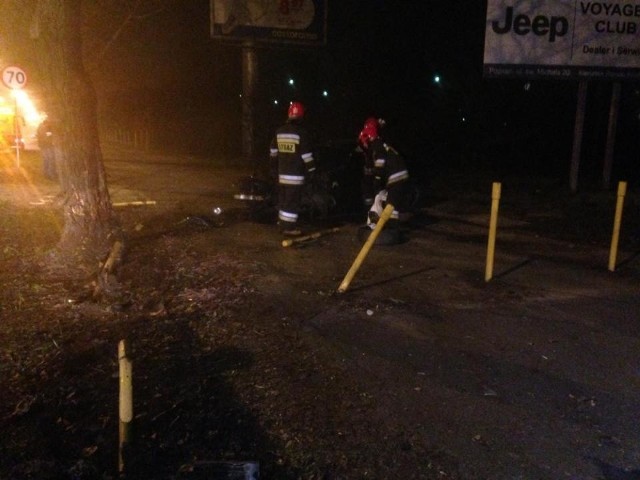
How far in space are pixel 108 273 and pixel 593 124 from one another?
26.1 m

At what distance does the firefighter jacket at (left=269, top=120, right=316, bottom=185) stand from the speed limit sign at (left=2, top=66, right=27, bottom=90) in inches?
415

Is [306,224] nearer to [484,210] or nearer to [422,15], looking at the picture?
[484,210]

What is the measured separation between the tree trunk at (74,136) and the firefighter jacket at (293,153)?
2594 mm

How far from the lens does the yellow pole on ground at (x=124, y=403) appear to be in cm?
394

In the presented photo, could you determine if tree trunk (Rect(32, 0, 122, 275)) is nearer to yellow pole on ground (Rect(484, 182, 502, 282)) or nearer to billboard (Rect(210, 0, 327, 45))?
yellow pole on ground (Rect(484, 182, 502, 282))

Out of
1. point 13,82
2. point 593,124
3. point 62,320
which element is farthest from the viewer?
point 593,124

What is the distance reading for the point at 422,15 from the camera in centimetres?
3156

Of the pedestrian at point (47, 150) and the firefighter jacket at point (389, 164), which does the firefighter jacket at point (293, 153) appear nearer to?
the firefighter jacket at point (389, 164)

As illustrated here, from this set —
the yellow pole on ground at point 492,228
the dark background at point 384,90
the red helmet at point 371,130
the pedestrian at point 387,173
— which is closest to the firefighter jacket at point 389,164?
the pedestrian at point 387,173

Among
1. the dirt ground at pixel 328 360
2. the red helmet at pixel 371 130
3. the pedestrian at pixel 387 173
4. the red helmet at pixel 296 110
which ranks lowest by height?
the dirt ground at pixel 328 360

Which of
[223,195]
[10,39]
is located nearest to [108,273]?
[223,195]

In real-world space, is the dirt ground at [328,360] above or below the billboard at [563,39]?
below

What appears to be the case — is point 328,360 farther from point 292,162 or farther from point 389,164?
point 292,162

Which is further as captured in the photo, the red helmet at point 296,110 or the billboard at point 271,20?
the billboard at point 271,20
